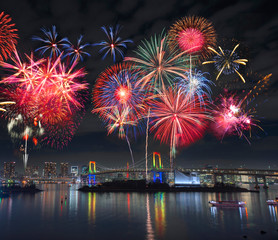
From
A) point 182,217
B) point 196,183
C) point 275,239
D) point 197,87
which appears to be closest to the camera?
point 275,239

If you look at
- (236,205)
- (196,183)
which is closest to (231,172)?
(196,183)

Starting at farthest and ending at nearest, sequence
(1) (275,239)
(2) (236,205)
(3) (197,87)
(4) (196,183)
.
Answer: (4) (196,183)
(2) (236,205)
(3) (197,87)
(1) (275,239)

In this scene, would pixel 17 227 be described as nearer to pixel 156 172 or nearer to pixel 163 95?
pixel 163 95

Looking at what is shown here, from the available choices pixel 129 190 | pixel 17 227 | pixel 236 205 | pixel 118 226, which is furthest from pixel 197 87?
pixel 129 190

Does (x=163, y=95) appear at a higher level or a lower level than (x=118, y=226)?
higher

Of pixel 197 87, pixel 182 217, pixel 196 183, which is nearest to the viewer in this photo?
pixel 197 87

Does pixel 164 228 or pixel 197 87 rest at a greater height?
pixel 197 87

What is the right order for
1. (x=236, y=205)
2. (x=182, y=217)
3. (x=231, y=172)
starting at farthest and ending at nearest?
(x=231, y=172), (x=236, y=205), (x=182, y=217)

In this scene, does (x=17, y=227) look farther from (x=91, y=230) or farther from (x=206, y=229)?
(x=206, y=229)

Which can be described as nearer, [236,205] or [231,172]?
[236,205]
